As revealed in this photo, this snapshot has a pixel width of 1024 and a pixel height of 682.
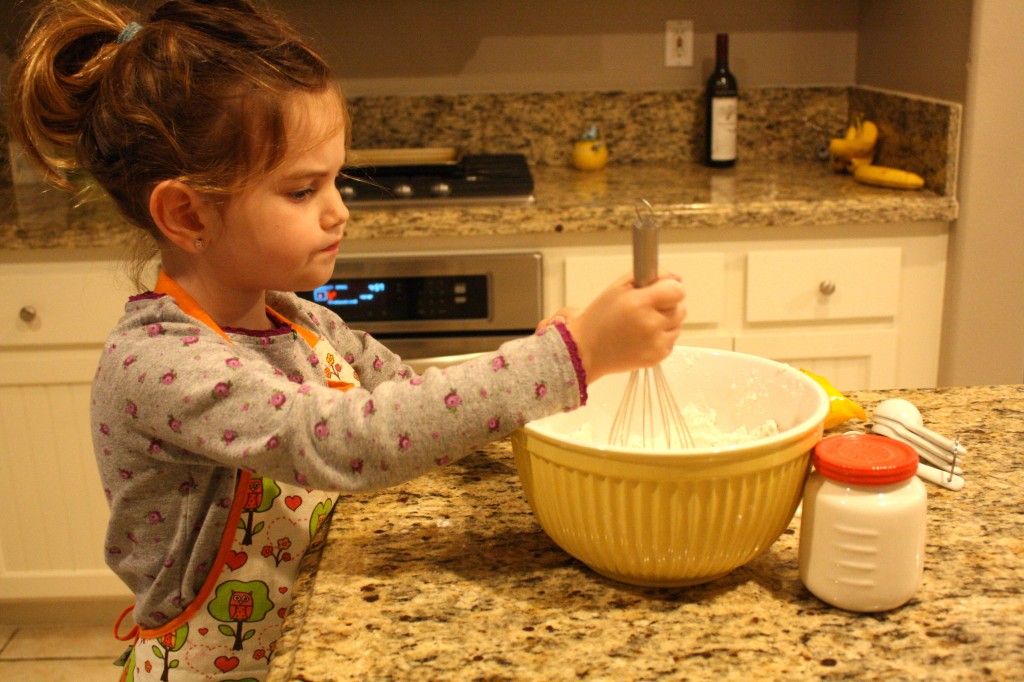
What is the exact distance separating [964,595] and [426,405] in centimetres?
37

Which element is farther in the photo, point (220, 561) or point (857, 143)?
point (857, 143)

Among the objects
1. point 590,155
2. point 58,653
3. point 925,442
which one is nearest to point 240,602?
point 925,442

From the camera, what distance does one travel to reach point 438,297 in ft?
5.98

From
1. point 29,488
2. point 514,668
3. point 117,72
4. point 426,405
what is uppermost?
point 117,72

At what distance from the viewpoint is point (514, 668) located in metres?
0.55

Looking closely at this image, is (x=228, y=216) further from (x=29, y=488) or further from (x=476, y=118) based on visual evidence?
(x=476, y=118)

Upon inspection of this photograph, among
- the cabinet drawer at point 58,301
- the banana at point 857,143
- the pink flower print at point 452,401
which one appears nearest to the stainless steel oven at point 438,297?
the cabinet drawer at point 58,301

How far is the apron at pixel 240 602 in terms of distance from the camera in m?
0.79

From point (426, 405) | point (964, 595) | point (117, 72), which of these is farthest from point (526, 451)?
point (117, 72)

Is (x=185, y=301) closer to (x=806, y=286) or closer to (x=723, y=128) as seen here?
(x=806, y=286)

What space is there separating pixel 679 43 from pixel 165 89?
5.89ft

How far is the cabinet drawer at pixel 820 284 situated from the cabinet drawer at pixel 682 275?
6 cm

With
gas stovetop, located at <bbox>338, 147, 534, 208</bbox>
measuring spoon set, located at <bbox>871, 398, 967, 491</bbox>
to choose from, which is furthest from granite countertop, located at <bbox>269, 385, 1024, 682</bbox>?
gas stovetop, located at <bbox>338, 147, 534, 208</bbox>

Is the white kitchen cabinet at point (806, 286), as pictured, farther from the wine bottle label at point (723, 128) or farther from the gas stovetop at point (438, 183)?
the wine bottle label at point (723, 128)
